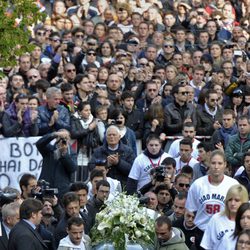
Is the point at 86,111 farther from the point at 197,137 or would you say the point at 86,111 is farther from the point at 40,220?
the point at 40,220

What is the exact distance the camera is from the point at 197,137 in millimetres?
25625

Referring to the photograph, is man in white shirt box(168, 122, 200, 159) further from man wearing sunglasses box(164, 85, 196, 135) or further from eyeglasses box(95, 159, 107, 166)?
eyeglasses box(95, 159, 107, 166)

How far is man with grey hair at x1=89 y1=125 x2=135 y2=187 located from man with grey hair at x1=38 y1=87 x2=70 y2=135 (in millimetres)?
974

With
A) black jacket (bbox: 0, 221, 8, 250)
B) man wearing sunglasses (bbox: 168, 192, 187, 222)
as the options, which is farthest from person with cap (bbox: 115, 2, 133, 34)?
black jacket (bbox: 0, 221, 8, 250)

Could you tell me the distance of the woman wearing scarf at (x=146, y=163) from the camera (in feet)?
77.9

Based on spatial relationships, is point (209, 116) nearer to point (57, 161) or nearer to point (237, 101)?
point (237, 101)

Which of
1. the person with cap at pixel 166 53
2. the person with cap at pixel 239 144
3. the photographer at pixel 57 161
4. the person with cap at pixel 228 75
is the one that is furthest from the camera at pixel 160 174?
the person with cap at pixel 166 53

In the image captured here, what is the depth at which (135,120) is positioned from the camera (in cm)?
2609

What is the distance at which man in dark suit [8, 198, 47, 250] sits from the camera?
18.8 metres

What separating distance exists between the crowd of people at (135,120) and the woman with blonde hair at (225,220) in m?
0.02

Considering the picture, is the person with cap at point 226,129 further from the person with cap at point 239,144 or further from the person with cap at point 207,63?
the person with cap at point 207,63

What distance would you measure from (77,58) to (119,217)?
36.1 feet

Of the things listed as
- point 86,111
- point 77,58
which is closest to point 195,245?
point 86,111

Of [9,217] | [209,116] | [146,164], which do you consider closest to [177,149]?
[146,164]
